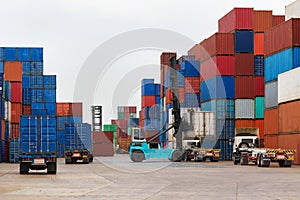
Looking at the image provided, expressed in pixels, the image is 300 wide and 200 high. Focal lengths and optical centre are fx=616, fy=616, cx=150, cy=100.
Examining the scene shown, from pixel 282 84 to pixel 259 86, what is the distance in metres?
12.8

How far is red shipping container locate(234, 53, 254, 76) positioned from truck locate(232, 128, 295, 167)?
1075 centimetres

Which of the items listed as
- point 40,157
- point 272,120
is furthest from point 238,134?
point 40,157

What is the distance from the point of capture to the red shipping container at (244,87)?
56406mm

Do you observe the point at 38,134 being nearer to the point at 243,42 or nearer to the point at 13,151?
the point at 13,151

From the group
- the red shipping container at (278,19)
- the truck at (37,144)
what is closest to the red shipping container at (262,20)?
the red shipping container at (278,19)

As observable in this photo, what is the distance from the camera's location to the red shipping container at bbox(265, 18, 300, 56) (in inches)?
1692

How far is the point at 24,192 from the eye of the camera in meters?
19.5

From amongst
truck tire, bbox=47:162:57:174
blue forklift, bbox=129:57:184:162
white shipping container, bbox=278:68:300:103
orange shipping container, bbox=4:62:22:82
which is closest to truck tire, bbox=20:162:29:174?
truck tire, bbox=47:162:57:174

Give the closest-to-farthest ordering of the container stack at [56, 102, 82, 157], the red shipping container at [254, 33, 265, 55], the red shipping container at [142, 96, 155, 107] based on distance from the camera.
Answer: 1. the red shipping container at [254, 33, 265, 55]
2. the container stack at [56, 102, 82, 157]
3. the red shipping container at [142, 96, 155, 107]

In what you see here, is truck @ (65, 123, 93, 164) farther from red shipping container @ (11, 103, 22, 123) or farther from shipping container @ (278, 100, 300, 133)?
shipping container @ (278, 100, 300, 133)

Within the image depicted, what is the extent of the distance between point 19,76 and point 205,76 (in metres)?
17.9

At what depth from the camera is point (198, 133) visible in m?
52.3

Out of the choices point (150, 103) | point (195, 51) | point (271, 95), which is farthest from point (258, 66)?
point (150, 103)

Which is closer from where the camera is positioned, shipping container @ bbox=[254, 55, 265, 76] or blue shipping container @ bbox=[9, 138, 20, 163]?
blue shipping container @ bbox=[9, 138, 20, 163]
